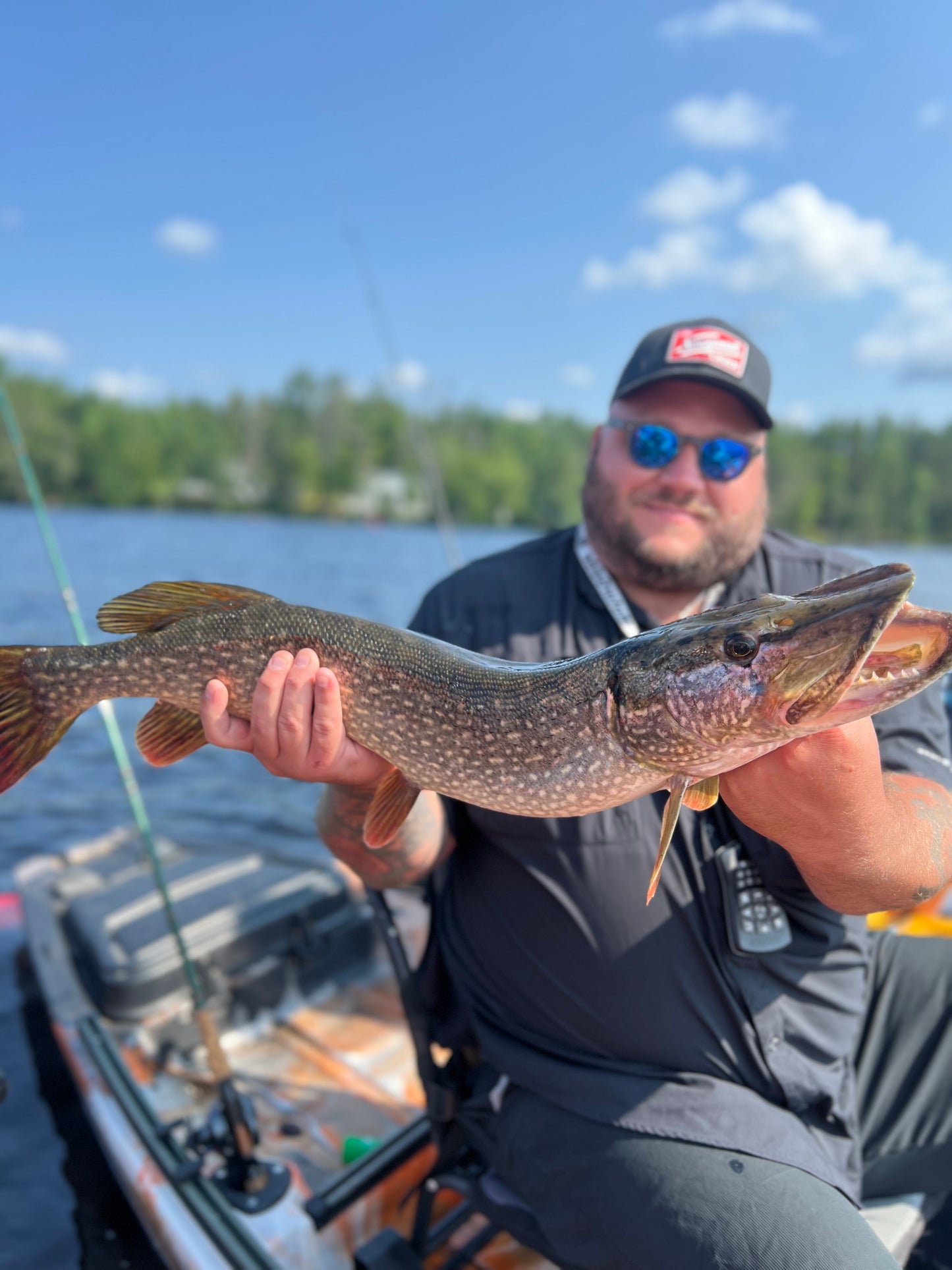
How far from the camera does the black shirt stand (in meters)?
1.82

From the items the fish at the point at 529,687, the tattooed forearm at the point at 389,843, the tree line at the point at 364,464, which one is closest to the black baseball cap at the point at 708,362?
the fish at the point at 529,687

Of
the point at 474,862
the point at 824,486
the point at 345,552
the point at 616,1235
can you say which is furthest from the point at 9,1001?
the point at 824,486

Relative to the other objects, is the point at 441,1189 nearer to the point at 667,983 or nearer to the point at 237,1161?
the point at 237,1161

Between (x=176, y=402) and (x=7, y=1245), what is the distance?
2580 inches

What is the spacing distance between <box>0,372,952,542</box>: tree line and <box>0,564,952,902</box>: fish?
43.1 metres

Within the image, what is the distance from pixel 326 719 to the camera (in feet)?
6.25

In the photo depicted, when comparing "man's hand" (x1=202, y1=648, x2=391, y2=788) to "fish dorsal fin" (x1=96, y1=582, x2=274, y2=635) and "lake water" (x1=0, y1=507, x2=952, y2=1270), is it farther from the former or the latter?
"lake water" (x1=0, y1=507, x2=952, y2=1270)

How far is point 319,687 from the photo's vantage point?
189cm

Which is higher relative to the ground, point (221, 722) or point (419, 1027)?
point (221, 722)

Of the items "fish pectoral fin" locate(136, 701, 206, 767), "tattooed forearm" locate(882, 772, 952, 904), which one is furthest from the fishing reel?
"tattooed forearm" locate(882, 772, 952, 904)

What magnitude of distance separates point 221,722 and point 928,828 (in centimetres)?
161

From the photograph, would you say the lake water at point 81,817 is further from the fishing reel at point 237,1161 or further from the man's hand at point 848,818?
the man's hand at point 848,818

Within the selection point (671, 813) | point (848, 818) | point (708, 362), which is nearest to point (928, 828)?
point (848, 818)

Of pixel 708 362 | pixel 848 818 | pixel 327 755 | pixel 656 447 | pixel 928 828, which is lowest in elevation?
pixel 928 828
